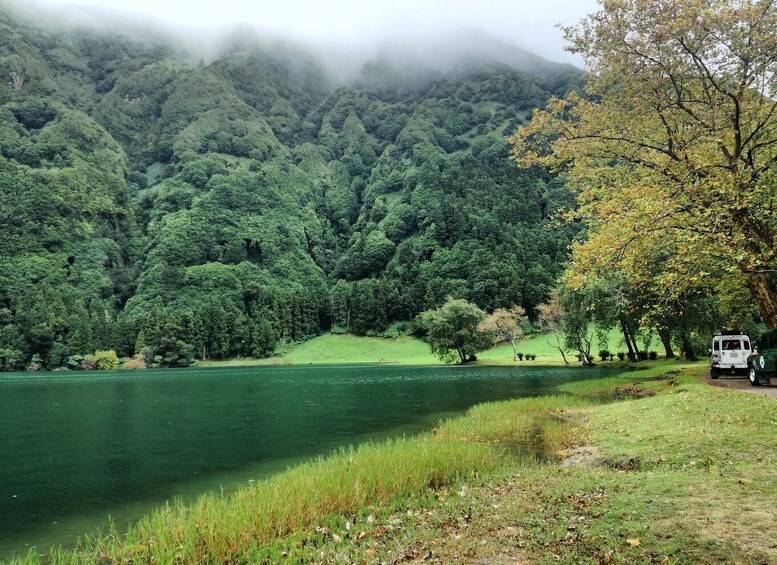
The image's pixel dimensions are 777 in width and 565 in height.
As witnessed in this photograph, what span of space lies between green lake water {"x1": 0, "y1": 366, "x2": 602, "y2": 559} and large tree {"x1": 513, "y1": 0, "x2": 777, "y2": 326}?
48.7 ft

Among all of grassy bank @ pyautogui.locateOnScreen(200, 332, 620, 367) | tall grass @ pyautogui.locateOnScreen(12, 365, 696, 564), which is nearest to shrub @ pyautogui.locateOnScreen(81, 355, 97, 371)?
grassy bank @ pyautogui.locateOnScreen(200, 332, 620, 367)

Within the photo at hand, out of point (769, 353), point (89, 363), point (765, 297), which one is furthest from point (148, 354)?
point (765, 297)

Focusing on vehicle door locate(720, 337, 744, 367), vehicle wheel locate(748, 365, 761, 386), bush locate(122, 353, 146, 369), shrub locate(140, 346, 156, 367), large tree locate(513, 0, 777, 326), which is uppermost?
large tree locate(513, 0, 777, 326)

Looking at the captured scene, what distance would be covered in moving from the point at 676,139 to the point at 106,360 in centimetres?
14875

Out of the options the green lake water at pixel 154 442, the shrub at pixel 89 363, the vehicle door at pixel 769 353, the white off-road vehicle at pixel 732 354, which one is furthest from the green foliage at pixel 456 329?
the shrub at pixel 89 363

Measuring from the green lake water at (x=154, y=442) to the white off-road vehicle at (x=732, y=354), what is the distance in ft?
46.0

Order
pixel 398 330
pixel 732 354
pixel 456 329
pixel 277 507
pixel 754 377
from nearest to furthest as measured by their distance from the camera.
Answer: pixel 277 507
pixel 754 377
pixel 732 354
pixel 456 329
pixel 398 330

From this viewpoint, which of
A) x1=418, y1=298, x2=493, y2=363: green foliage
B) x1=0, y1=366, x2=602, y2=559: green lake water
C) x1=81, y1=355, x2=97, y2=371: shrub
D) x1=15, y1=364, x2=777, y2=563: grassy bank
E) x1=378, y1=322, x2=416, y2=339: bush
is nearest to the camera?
x1=15, y1=364, x2=777, y2=563: grassy bank

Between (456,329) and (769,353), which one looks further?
(456,329)

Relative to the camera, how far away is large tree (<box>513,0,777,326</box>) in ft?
61.0

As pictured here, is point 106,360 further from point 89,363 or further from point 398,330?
point 398,330

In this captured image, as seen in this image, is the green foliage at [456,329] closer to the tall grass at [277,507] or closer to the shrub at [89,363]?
the tall grass at [277,507]

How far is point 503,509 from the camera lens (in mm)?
9758

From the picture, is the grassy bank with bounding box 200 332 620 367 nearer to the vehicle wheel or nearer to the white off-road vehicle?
the white off-road vehicle
